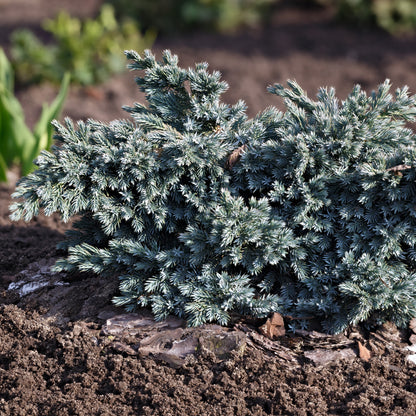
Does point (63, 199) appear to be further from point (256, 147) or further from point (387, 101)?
point (387, 101)

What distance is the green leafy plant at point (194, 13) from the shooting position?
8.65 m

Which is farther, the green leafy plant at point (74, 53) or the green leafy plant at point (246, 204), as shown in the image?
the green leafy plant at point (74, 53)

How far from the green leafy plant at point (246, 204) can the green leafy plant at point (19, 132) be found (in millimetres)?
1598

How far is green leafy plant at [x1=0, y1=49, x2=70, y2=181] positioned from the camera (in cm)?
439

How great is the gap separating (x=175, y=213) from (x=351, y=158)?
898mm

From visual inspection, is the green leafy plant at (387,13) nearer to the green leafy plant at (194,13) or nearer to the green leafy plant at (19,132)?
the green leafy plant at (194,13)

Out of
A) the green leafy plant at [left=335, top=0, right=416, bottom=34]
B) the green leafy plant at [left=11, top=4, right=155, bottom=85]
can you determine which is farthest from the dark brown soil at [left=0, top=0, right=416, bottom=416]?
the green leafy plant at [left=335, top=0, right=416, bottom=34]

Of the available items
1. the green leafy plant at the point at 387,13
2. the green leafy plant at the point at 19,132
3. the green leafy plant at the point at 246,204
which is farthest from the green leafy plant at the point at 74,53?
the green leafy plant at the point at 246,204

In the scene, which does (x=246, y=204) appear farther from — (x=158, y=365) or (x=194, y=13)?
(x=194, y=13)

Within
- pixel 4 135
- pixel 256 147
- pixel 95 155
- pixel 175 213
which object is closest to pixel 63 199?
pixel 95 155

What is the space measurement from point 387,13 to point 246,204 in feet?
21.2

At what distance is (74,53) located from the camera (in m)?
6.73

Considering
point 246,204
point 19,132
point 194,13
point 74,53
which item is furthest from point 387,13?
point 246,204

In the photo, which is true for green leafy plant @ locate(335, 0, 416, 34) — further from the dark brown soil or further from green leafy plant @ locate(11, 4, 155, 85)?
the dark brown soil
